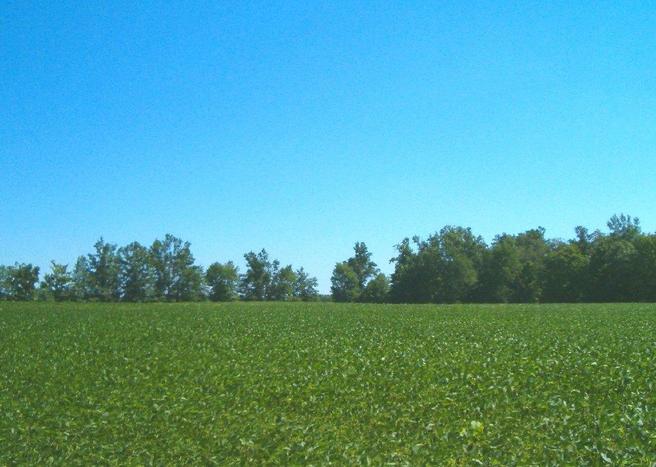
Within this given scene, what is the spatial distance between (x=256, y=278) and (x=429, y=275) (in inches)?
1504

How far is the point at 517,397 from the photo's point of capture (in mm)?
10109

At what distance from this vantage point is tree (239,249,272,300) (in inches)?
4067

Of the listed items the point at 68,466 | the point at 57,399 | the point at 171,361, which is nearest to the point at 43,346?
the point at 171,361

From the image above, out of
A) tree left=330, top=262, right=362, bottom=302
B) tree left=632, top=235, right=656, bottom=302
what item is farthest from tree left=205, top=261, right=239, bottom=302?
tree left=632, top=235, right=656, bottom=302

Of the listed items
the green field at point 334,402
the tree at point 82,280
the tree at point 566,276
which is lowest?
the green field at point 334,402

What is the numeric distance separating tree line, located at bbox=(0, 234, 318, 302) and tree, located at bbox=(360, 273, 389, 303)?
1854 cm

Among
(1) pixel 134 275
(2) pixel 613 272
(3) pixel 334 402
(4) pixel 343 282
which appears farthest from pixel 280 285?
(3) pixel 334 402

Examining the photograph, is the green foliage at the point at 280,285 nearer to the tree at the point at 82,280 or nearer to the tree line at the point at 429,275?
the tree line at the point at 429,275

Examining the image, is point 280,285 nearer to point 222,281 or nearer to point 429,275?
point 222,281

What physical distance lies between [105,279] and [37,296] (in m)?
11.7

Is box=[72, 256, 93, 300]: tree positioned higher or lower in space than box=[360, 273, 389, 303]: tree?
higher

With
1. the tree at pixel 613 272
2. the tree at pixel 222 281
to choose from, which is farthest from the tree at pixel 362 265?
the tree at pixel 613 272

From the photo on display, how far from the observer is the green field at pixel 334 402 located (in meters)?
7.71

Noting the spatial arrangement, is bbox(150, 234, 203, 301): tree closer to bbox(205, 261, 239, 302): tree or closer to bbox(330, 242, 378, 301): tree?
bbox(205, 261, 239, 302): tree
